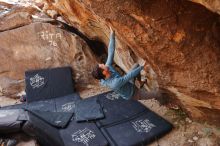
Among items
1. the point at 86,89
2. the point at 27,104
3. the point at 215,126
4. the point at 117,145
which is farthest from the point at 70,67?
the point at 215,126

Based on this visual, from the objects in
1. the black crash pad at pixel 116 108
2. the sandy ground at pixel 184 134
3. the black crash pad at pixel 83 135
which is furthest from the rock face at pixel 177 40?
the black crash pad at pixel 83 135

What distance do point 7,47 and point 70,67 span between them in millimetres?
1631

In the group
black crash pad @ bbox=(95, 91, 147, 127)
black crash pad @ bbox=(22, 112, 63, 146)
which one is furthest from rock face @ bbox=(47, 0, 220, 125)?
black crash pad @ bbox=(22, 112, 63, 146)

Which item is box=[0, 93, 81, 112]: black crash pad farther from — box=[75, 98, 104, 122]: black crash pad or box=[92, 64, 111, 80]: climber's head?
box=[92, 64, 111, 80]: climber's head

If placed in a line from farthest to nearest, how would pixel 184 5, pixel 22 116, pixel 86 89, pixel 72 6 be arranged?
pixel 86 89
pixel 72 6
pixel 22 116
pixel 184 5

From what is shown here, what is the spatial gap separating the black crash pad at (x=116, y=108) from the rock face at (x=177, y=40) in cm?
128

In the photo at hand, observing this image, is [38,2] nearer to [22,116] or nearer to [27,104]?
[27,104]

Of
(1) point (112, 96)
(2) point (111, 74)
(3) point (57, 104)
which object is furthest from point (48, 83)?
(2) point (111, 74)

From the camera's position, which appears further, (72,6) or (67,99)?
(67,99)

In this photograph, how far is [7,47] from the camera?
7938 millimetres

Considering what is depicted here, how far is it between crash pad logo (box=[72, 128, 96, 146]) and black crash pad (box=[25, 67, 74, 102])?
1.78 metres

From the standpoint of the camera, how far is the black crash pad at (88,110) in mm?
6242

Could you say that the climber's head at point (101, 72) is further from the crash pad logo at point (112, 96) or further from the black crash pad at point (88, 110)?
the crash pad logo at point (112, 96)

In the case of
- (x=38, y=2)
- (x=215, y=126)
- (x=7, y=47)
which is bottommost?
(x=215, y=126)
